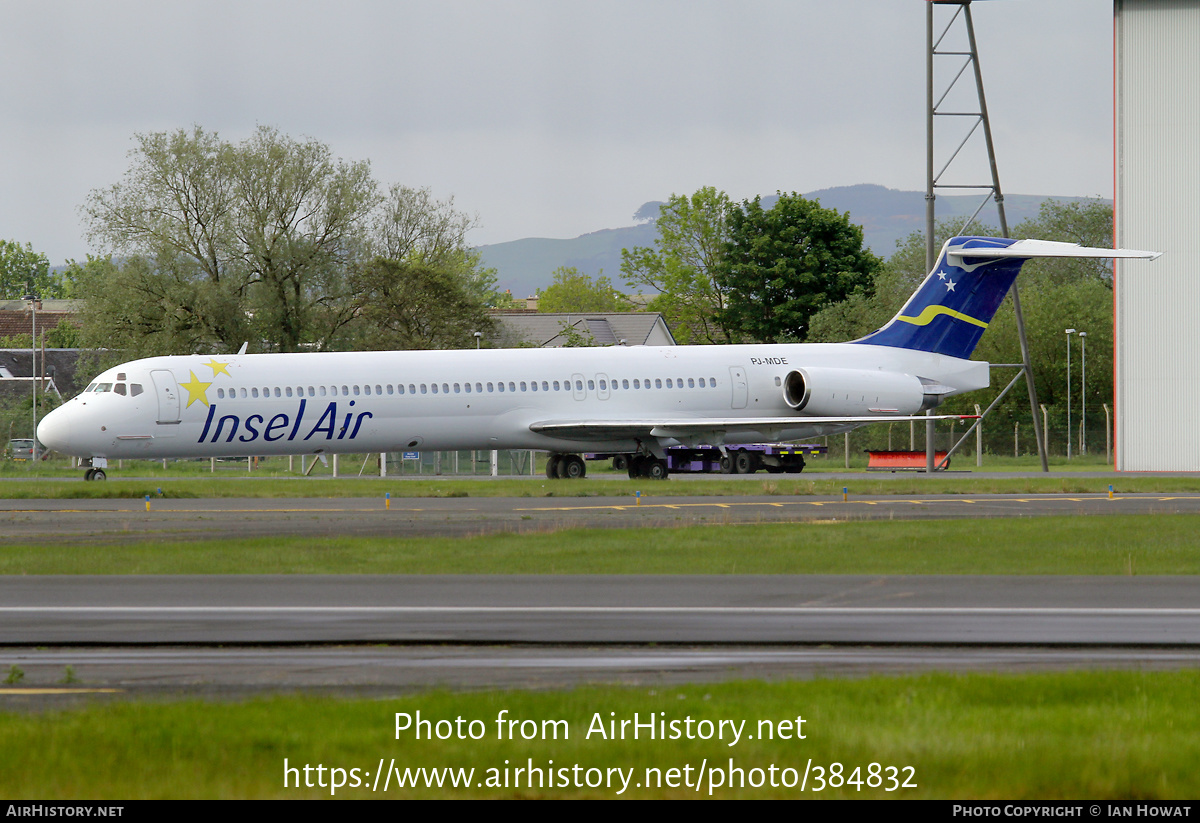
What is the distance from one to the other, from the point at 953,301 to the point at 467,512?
19.9 metres

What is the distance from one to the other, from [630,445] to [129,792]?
3034cm

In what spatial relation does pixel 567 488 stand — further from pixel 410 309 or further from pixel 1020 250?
pixel 410 309

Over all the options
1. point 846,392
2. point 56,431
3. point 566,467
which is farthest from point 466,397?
point 846,392

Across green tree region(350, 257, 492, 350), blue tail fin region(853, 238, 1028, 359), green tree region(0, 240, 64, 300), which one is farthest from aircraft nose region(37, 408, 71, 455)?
green tree region(0, 240, 64, 300)

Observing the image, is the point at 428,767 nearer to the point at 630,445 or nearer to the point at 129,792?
the point at 129,792

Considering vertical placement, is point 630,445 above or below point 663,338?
below

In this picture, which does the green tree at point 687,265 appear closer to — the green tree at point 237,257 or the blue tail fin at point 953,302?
the green tree at point 237,257

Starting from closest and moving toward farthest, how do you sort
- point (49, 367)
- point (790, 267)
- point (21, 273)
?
point (790, 267) → point (49, 367) → point (21, 273)

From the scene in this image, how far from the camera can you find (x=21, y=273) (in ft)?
527

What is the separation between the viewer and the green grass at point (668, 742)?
637 cm

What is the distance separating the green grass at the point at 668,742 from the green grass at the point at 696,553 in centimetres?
712

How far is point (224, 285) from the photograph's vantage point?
55.3 m

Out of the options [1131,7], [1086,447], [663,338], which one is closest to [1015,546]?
[1131,7]

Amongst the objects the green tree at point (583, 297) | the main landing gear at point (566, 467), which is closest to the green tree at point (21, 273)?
the green tree at point (583, 297)
